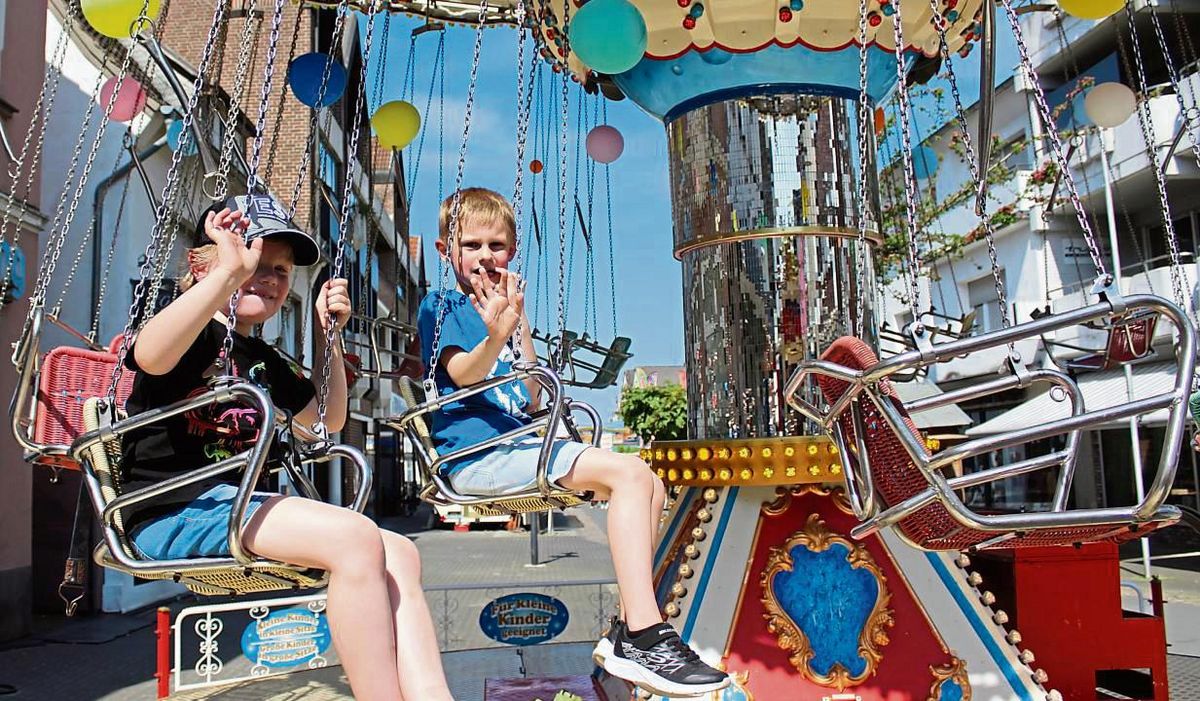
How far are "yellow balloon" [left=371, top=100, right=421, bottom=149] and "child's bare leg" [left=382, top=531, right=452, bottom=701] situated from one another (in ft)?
15.7

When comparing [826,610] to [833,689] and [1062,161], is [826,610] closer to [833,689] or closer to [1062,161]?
[833,689]

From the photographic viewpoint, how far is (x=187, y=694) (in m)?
5.93

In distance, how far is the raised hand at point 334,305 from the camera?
131 inches

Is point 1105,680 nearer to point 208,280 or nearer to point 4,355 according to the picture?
point 208,280

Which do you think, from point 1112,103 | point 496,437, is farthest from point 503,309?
point 1112,103

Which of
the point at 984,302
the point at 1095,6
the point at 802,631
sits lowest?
the point at 802,631

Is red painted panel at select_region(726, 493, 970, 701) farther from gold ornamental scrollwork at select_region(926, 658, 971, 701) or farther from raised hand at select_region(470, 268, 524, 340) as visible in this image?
raised hand at select_region(470, 268, 524, 340)

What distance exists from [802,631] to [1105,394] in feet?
45.0

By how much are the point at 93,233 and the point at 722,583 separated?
34.6 ft

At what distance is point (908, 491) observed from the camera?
9.03ft

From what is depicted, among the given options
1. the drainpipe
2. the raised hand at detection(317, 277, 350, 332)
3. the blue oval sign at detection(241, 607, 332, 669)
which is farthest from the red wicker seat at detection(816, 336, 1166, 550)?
the drainpipe

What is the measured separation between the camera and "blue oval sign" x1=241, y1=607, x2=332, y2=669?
6238 mm

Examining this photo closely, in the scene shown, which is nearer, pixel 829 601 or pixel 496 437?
pixel 496 437

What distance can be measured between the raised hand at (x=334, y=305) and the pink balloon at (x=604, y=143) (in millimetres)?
3907
